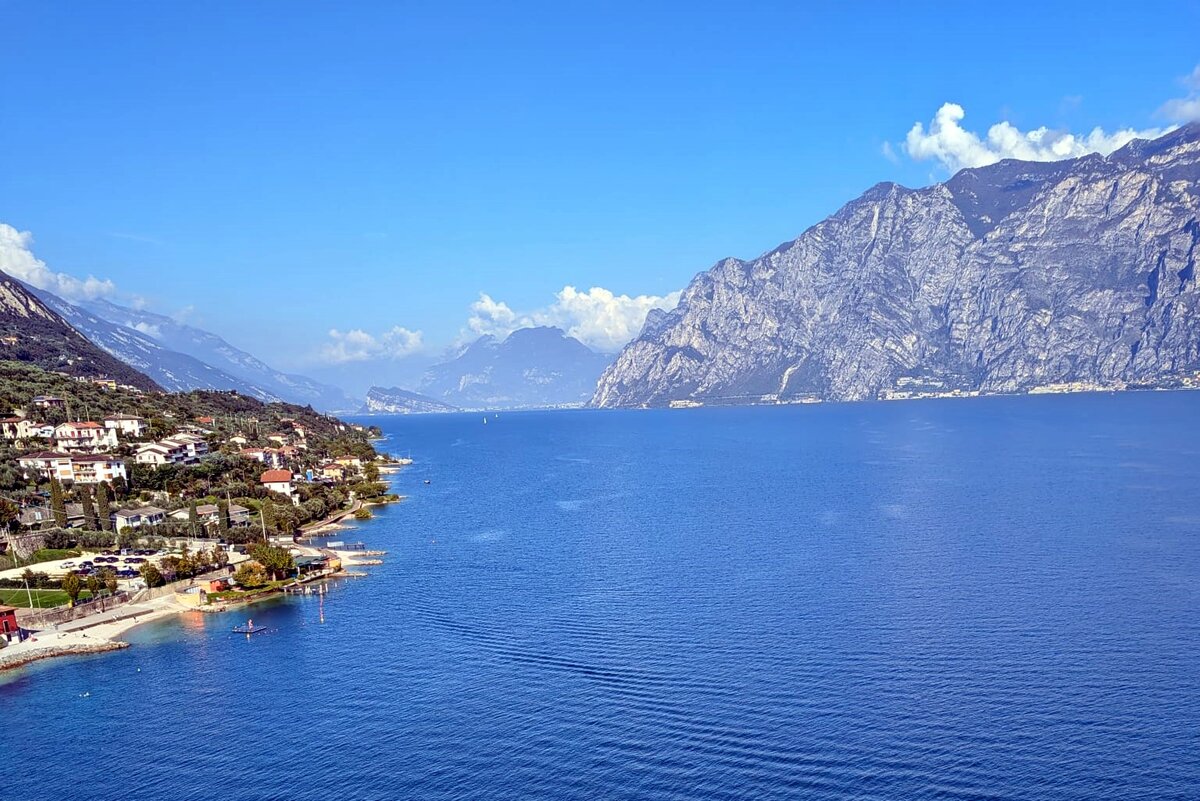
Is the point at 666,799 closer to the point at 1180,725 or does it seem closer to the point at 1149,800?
the point at 1149,800

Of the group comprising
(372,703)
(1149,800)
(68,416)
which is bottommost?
(1149,800)

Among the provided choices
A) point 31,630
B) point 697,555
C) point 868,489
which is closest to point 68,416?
point 31,630

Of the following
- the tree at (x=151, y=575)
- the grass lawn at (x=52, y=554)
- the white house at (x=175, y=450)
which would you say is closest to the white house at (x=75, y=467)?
the white house at (x=175, y=450)

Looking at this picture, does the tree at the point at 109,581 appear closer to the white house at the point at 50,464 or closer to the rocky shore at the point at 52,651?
the rocky shore at the point at 52,651

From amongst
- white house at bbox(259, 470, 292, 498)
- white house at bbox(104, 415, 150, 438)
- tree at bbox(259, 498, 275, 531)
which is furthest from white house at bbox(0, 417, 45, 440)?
tree at bbox(259, 498, 275, 531)

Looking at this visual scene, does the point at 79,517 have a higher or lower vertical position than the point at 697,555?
higher

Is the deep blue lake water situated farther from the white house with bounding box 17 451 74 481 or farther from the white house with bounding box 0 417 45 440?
the white house with bounding box 0 417 45 440

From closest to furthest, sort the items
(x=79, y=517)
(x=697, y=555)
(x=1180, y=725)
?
(x=1180, y=725) < (x=697, y=555) < (x=79, y=517)
